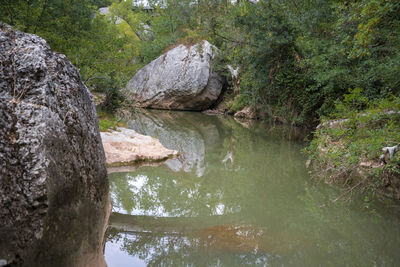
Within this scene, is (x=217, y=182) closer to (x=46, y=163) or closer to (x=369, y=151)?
(x=369, y=151)

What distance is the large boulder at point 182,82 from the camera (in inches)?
819

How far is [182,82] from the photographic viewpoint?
21031 mm

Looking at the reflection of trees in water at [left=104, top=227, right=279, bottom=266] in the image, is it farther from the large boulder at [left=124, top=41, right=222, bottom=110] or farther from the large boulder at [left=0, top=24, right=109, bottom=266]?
the large boulder at [left=124, top=41, right=222, bottom=110]

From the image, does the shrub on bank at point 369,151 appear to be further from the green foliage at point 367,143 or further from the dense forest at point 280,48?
the dense forest at point 280,48

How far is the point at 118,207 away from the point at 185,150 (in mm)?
4619

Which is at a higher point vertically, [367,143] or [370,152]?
[367,143]

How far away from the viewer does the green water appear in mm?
3357

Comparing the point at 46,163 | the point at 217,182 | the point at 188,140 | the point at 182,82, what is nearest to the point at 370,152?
the point at 217,182

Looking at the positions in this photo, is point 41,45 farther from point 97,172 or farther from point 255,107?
point 255,107

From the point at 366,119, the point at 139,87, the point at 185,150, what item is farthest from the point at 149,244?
the point at 139,87

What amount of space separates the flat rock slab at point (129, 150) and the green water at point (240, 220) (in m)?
0.40

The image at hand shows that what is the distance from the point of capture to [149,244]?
3.58m

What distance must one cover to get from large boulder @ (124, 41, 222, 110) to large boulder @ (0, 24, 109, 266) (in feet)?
58.4

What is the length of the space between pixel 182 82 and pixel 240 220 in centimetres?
1746
